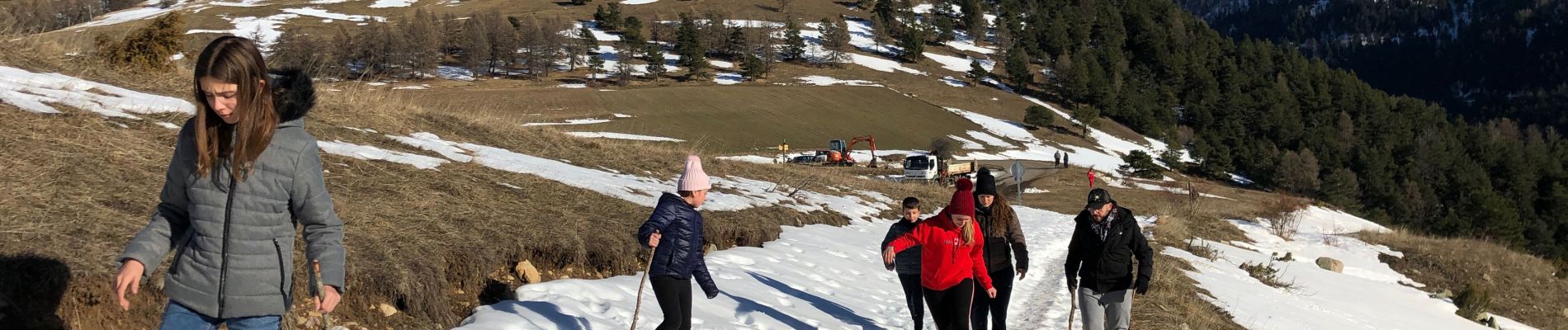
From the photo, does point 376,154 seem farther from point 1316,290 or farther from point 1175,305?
point 1316,290

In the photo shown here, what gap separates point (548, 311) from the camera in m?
7.02

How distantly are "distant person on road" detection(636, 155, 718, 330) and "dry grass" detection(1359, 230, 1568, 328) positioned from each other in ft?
83.3

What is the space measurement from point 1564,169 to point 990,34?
241 ft

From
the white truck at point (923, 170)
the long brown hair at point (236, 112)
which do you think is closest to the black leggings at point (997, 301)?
the long brown hair at point (236, 112)

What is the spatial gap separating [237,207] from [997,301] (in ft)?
20.0

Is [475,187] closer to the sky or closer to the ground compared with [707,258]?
closer to the sky

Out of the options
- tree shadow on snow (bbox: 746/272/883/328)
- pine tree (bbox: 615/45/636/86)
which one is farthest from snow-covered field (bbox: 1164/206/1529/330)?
pine tree (bbox: 615/45/636/86)

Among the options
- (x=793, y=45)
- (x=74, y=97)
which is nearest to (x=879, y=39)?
(x=793, y=45)

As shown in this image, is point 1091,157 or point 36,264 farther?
point 1091,157

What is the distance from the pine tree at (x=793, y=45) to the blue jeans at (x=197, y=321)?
386ft

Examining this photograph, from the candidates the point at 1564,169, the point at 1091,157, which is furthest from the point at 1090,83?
the point at 1564,169

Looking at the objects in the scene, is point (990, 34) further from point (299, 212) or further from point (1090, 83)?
point (299, 212)

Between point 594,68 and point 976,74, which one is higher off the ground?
point 594,68

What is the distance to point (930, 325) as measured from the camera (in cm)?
910
